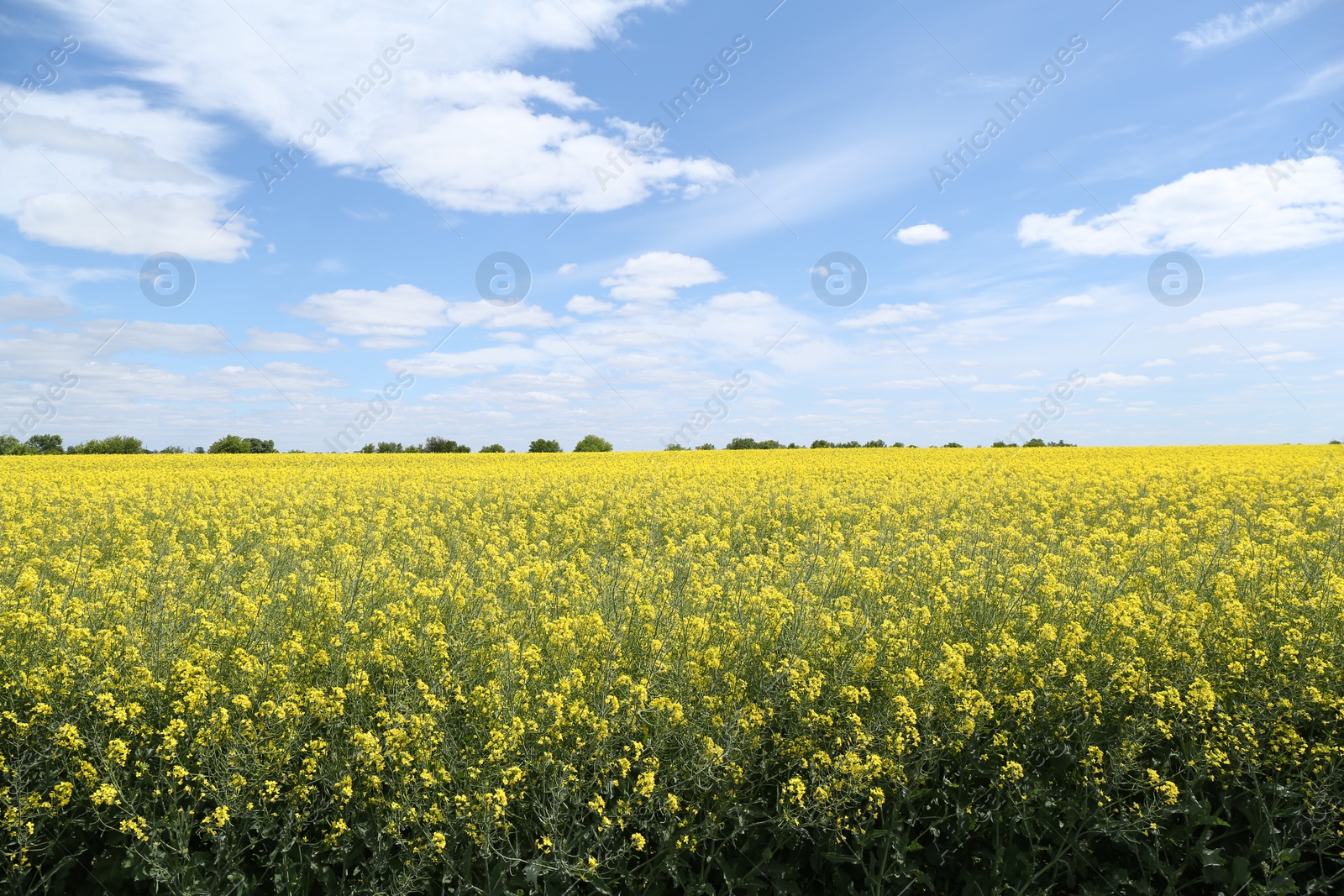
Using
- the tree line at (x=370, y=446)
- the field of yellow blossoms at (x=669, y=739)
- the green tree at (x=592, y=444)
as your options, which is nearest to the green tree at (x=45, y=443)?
the tree line at (x=370, y=446)

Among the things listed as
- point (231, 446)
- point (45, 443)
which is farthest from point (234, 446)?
point (45, 443)

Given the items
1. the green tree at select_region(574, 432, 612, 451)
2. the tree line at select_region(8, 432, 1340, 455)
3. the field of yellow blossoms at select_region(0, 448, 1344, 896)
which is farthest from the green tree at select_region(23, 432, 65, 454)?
the field of yellow blossoms at select_region(0, 448, 1344, 896)

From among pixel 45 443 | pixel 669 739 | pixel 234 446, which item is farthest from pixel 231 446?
pixel 669 739

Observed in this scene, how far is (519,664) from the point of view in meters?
4.74

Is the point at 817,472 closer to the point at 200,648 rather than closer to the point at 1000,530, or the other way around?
the point at 1000,530

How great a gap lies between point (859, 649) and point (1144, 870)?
190 centimetres

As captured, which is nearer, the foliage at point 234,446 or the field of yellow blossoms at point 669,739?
the field of yellow blossoms at point 669,739

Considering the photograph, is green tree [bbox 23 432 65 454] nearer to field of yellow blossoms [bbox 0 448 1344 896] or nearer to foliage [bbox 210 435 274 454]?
foliage [bbox 210 435 274 454]

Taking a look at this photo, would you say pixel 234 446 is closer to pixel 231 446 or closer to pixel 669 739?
pixel 231 446

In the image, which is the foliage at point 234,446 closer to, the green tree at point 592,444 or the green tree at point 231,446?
the green tree at point 231,446

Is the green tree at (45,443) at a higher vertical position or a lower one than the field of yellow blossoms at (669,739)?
higher

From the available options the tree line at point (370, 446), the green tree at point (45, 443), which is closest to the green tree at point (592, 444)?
the tree line at point (370, 446)

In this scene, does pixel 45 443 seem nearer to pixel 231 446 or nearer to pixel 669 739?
pixel 231 446

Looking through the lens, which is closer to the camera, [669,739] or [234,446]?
[669,739]
